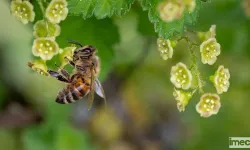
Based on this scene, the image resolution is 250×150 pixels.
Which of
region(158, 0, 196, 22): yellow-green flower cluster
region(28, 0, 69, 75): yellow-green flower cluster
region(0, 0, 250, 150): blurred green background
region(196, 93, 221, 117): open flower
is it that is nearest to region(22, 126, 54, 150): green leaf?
region(0, 0, 250, 150): blurred green background

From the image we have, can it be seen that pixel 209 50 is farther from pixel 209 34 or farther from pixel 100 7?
pixel 100 7

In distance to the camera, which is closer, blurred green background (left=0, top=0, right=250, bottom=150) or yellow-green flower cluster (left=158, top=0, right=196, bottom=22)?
yellow-green flower cluster (left=158, top=0, right=196, bottom=22)

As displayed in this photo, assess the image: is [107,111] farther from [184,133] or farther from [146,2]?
[146,2]

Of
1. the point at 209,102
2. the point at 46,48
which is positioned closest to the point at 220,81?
the point at 209,102

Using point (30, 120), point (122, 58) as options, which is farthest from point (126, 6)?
point (30, 120)

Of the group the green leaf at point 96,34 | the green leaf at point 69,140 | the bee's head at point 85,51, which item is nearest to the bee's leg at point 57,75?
the bee's head at point 85,51

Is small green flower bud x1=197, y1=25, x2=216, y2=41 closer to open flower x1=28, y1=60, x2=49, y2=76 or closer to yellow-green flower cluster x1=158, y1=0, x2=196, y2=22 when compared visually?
yellow-green flower cluster x1=158, y1=0, x2=196, y2=22
